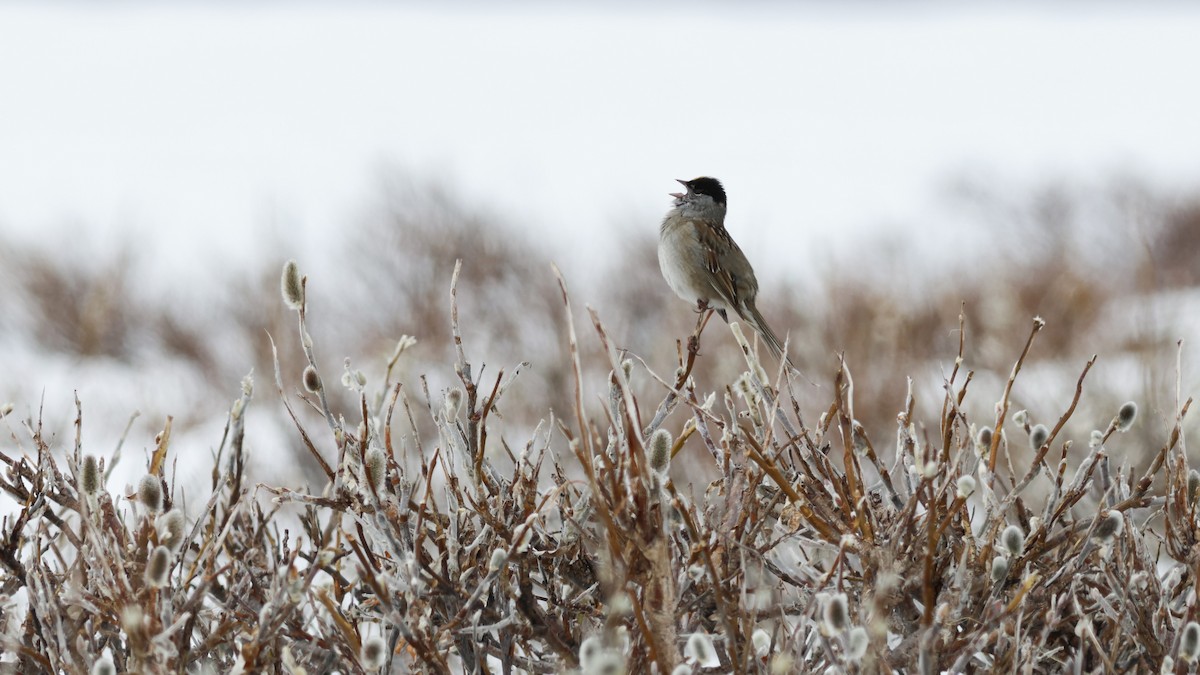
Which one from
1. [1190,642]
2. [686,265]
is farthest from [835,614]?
[686,265]

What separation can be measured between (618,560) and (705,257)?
84.3 inches

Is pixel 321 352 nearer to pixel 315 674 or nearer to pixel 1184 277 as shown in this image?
pixel 315 674

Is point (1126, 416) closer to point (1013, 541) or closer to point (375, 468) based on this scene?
point (1013, 541)

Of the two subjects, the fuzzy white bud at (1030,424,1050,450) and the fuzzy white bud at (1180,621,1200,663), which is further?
the fuzzy white bud at (1030,424,1050,450)

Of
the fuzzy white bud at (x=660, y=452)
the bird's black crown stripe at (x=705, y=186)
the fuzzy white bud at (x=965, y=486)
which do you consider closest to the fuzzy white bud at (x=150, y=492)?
the fuzzy white bud at (x=660, y=452)

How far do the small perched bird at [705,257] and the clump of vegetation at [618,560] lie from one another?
155cm

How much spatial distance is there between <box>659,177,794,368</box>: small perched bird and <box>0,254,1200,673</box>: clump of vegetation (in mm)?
1551

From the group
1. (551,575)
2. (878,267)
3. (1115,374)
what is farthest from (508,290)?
(551,575)

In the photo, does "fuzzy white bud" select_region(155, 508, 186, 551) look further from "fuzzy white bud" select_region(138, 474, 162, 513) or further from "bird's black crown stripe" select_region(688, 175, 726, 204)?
"bird's black crown stripe" select_region(688, 175, 726, 204)

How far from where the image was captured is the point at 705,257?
356cm

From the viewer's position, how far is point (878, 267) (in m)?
14.6

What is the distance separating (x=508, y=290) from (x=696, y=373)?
3.03 m

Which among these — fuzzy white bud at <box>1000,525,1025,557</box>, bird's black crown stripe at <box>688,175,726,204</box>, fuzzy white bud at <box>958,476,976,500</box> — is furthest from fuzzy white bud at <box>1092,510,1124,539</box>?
bird's black crown stripe at <box>688,175,726,204</box>

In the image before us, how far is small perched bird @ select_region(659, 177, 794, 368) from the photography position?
11.6ft
